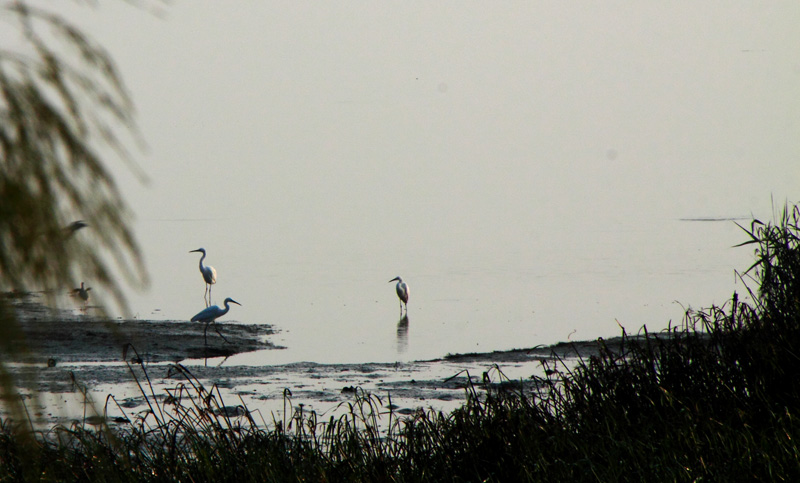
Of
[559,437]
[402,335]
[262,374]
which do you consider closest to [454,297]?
[402,335]

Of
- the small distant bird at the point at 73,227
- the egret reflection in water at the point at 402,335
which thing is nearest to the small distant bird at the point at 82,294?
the small distant bird at the point at 73,227

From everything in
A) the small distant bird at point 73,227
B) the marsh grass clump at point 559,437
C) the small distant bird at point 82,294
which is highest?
the small distant bird at point 73,227

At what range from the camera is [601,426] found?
614 cm

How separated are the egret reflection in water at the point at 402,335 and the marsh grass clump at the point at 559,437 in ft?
42.3

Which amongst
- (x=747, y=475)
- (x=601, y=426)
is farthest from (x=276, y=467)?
(x=747, y=475)

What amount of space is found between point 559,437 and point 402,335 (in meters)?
17.6

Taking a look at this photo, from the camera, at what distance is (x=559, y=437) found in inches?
226

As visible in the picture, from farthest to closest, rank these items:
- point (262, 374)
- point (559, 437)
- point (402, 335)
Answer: point (402, 335) → point (262, 374) → point (559, 437)

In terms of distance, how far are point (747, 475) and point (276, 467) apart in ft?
9.55

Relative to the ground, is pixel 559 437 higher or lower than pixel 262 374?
lower

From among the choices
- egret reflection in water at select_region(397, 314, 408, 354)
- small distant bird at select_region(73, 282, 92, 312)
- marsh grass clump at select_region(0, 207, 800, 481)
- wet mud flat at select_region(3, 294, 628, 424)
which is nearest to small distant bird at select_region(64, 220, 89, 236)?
small distant bird at select_region(73, 282, 92, 312)

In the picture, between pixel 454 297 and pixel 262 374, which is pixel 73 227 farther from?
pixel 454 297

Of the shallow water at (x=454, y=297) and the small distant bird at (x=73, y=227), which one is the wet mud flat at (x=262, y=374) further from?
the small distant bird at (x=73, y=227)

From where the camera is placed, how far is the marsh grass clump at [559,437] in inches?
207
